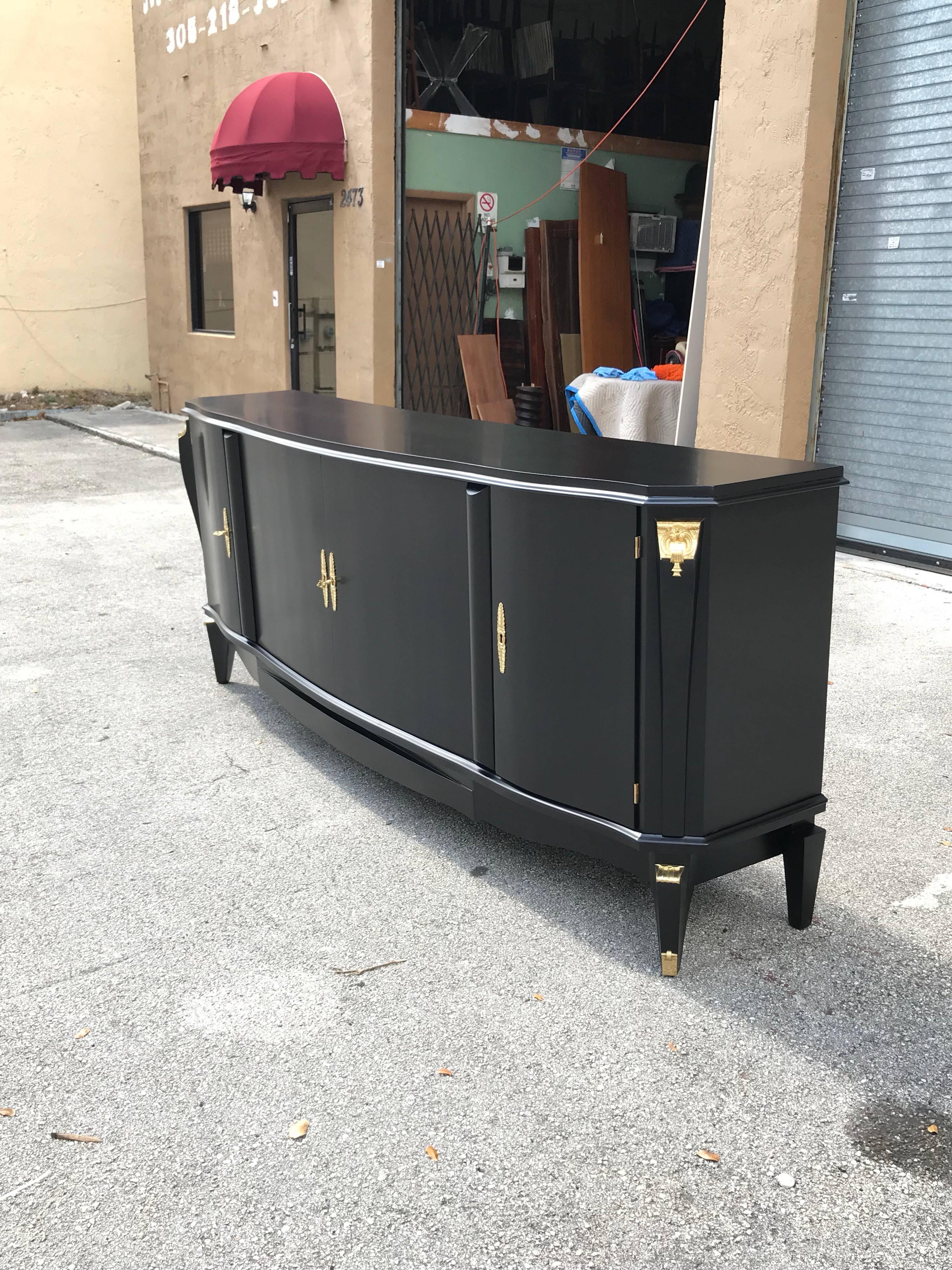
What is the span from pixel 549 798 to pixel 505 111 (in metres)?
10.1

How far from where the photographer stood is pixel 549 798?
286 cm

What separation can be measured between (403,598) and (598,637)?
81cm

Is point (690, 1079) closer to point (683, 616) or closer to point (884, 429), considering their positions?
point (683, 616)

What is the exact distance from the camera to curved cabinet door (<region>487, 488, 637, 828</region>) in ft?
8.41

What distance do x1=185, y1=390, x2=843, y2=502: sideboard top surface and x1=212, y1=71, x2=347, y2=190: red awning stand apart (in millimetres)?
6391

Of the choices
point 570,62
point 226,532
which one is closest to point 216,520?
point 226,532

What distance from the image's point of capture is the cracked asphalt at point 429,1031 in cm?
195

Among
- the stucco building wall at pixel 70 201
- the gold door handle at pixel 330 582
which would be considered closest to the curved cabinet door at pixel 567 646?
the gold door handle at pixel 330 582

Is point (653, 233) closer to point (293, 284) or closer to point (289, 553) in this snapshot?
point (293, 284)

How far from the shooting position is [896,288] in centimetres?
648

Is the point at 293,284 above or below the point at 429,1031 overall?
above

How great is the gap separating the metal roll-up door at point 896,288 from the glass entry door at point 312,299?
5.74 meters

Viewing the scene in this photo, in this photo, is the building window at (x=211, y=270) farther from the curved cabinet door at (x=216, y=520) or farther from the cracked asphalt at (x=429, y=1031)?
the cracked asphalt at (x=429, y=1031)

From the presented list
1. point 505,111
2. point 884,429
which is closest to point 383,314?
point 505,111
